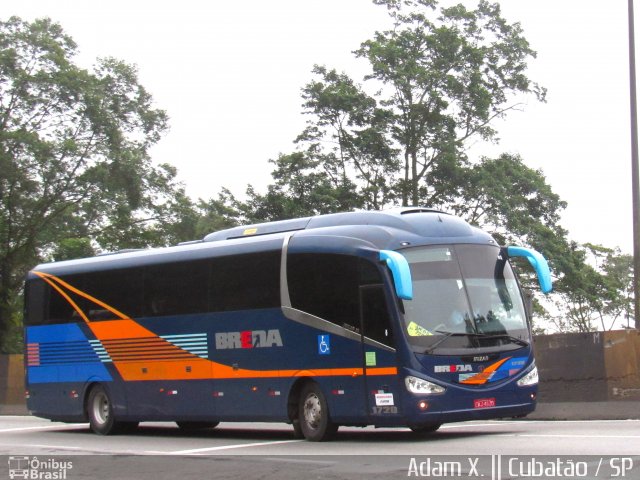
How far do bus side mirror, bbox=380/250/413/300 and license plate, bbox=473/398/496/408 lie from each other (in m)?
2.00

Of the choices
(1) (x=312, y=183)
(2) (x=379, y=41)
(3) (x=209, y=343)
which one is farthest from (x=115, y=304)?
(2) (x=379, y=41)

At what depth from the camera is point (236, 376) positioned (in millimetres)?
17000

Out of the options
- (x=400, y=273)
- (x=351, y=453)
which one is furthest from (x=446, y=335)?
(x=351, y=453)

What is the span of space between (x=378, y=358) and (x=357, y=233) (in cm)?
192

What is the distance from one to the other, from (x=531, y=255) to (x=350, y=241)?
2856 mm

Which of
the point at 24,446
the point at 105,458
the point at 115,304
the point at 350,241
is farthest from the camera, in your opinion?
the point at 115,304

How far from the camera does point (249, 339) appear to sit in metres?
16.7

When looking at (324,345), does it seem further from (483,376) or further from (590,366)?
(590,366)

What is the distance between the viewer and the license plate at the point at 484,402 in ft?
47.5

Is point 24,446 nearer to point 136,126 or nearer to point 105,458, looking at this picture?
point 105,458

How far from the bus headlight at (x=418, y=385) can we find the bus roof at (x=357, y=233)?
1.92 meters

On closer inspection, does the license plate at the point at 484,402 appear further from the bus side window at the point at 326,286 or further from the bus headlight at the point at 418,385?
the bus side window at the point at 326,286

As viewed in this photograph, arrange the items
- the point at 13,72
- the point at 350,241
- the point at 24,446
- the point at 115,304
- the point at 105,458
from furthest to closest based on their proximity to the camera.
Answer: the point at 13,72
the point at 115,304
the point at 24,446
the point at 350,241
the point at 105,458

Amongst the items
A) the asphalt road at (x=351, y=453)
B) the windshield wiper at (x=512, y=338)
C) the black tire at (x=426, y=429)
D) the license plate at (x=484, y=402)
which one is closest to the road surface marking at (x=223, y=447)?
the asphalt road at (x=351, y=453)
